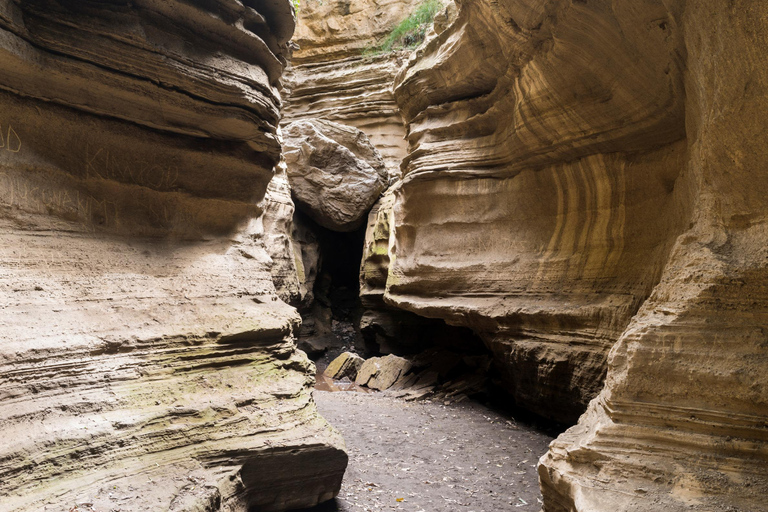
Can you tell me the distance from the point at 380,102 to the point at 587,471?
13936mm

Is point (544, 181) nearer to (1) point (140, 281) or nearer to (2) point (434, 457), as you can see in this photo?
(2) point (434, 457)

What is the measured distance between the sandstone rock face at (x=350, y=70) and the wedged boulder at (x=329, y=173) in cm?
257

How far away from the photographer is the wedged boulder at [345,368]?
414 inches

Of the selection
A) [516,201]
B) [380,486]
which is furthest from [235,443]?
[516,201]

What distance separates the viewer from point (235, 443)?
3752mm

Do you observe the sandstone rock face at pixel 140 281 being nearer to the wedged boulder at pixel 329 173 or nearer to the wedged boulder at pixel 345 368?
the wedged boulder at pixel 345 368

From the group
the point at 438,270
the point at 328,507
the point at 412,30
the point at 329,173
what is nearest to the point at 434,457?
the point at 328,507

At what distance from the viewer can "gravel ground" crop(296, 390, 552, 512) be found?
4418 mm

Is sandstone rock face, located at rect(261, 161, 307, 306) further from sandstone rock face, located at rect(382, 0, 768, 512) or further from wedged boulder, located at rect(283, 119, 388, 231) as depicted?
wedged boulder, located at rect(283, 119, 388, 231)

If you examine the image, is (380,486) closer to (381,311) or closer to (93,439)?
(93,439)

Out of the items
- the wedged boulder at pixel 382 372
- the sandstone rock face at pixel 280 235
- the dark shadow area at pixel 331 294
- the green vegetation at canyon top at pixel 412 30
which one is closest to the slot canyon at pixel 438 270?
the wedged boulder at pixel 382 372

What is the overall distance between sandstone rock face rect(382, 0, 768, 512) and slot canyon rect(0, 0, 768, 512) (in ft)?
0.07

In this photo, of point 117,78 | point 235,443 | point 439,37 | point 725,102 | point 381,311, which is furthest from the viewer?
point 381,311

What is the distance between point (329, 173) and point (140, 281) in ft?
28.3
